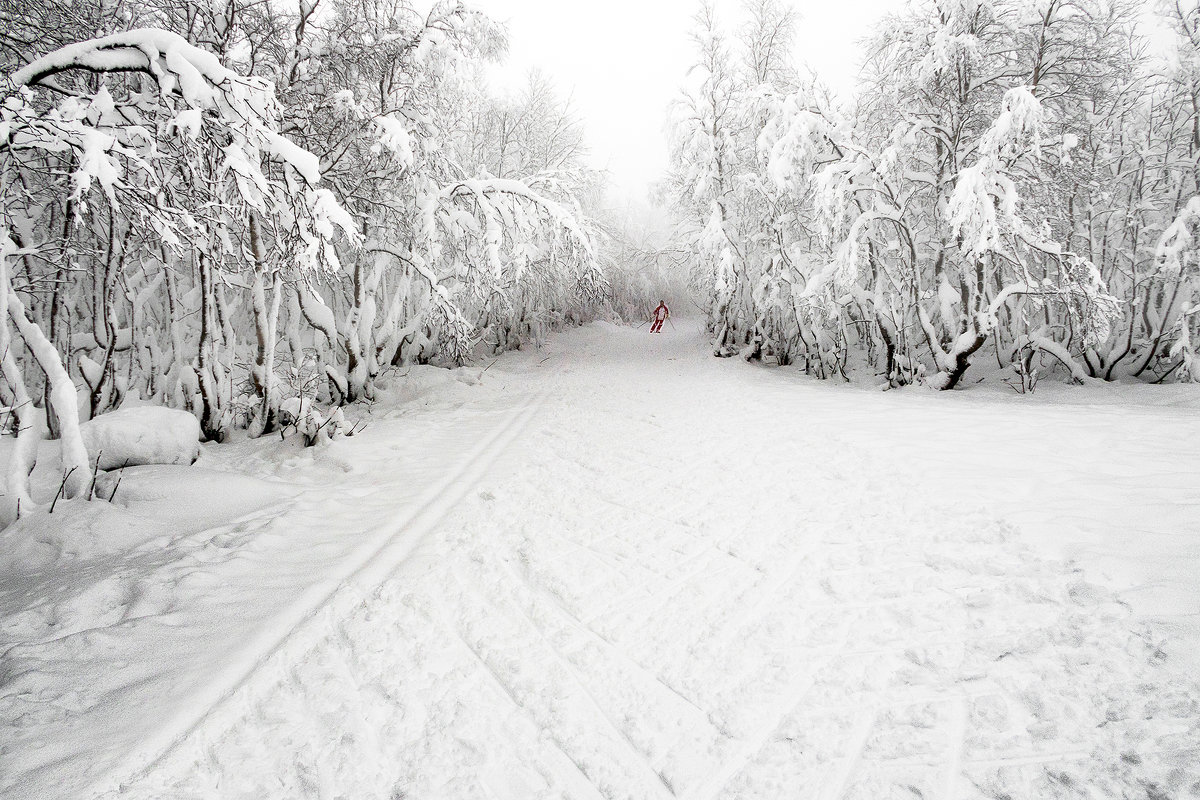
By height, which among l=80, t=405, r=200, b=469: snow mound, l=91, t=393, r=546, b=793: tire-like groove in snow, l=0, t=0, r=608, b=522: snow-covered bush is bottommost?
l=91, t=393, r=546, b=793: tire-like groove in snow

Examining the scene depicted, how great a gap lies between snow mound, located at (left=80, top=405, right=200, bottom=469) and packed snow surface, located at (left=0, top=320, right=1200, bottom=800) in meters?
1.03

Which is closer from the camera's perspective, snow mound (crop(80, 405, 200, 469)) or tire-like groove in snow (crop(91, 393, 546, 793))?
tire-like groove in snow (crop(91, 393, 546, 793))

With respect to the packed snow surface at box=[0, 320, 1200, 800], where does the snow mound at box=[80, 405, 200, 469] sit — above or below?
above

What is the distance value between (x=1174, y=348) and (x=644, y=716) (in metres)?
13.1

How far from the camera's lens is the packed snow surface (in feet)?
7.13

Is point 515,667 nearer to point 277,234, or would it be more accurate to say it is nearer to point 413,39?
point 277,234

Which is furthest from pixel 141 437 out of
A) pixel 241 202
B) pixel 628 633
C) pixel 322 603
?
pixel 628 633

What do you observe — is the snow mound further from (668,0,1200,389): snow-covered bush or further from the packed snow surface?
(668,0,1200,389): snow-covered bush

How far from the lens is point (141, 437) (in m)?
5.81

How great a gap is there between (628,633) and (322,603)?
2.00m

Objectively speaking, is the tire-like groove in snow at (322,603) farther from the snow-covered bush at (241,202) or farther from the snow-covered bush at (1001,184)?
the snow-covered bush at (1001,184)

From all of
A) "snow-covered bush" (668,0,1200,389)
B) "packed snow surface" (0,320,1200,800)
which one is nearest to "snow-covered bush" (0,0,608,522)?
"packed snow surface" (0,320,1200,800)

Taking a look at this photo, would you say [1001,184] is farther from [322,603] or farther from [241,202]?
[322,603]

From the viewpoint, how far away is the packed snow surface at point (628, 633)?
85.6 inches
